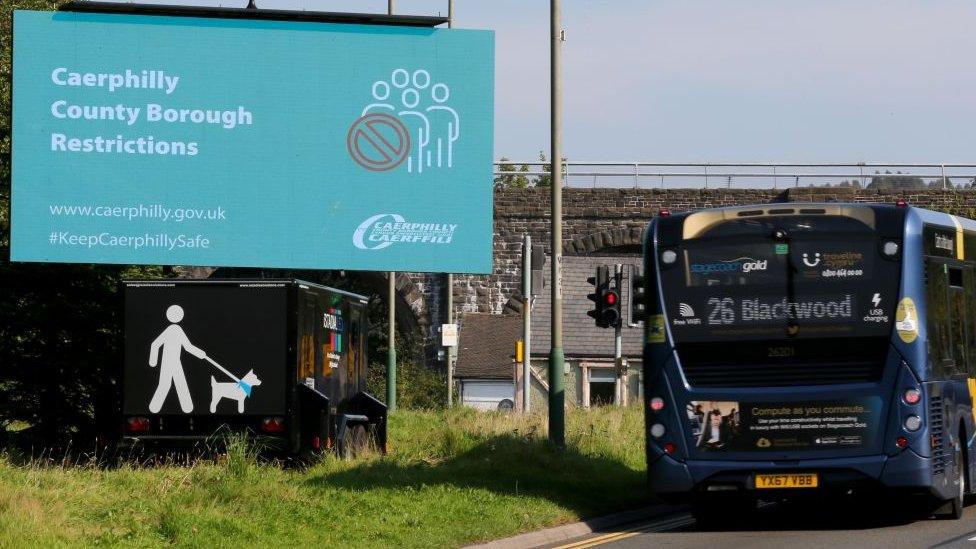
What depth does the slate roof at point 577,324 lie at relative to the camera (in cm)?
5444

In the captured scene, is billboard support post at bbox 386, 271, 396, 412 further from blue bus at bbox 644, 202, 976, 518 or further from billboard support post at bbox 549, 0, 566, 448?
blue bus at bbox 644, 202, 976, 518

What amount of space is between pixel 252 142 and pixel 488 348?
31797mm

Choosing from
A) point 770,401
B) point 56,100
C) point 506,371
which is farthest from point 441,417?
point 506,371

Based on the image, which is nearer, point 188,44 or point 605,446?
point 605,446

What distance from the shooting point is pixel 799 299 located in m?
15.2

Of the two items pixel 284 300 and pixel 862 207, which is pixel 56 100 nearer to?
pixel 284 300

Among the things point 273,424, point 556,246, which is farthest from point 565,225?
point 273,424

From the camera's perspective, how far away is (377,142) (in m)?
25.5

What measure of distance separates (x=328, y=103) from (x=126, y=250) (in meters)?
3.94

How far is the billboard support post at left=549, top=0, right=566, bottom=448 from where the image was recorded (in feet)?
64.8

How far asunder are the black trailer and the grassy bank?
0.70 meters

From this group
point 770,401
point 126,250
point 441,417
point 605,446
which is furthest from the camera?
point 441,417

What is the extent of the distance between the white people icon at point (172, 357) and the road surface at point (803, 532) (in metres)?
6.58

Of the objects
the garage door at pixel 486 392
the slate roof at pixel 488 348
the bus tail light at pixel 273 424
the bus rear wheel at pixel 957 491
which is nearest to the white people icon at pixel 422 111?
the bus tail light at pixel 273 424
